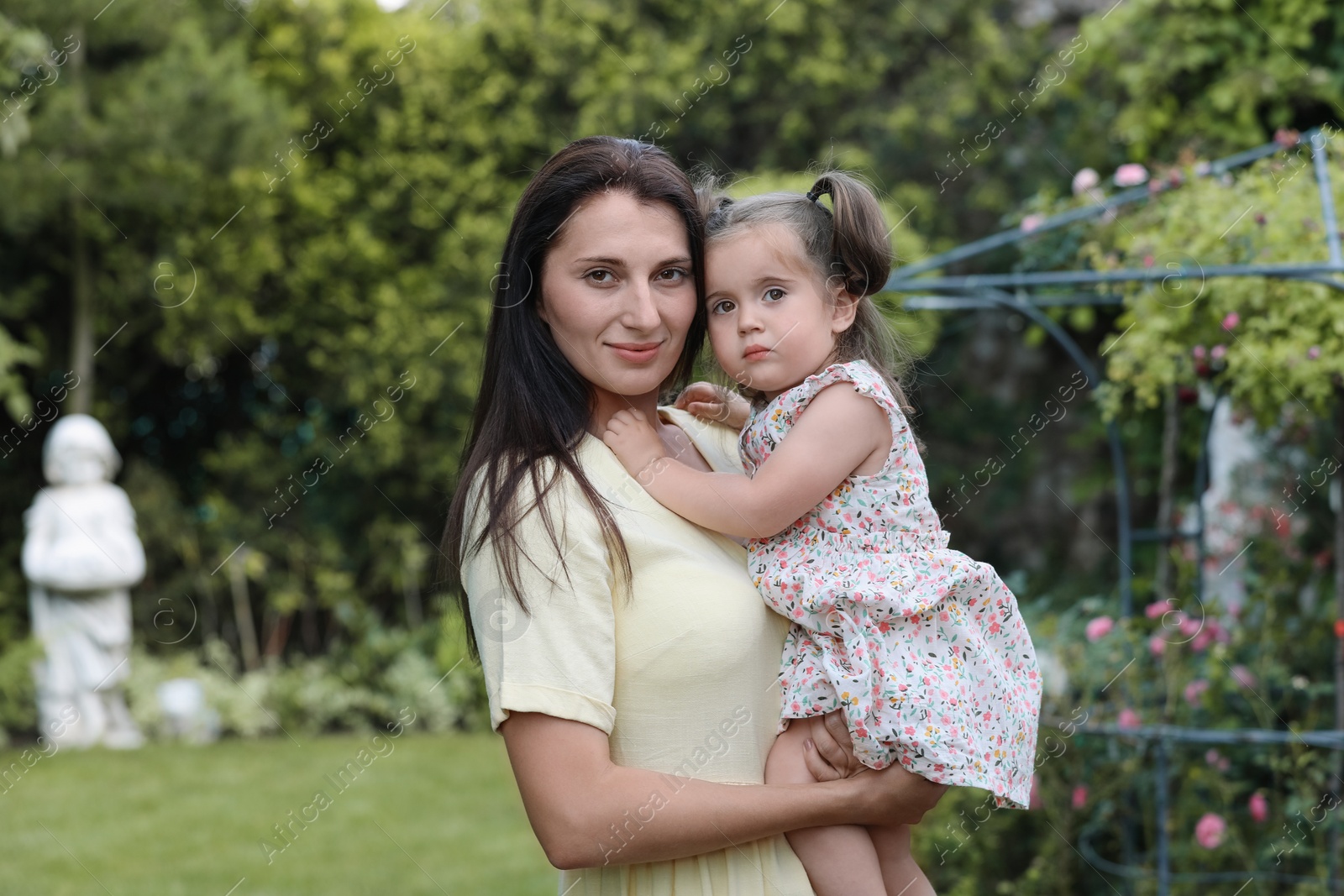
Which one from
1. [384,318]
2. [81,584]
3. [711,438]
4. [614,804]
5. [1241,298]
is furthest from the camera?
[384,318]

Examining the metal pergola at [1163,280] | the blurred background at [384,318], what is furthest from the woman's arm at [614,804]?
the blurred background at [384,318]

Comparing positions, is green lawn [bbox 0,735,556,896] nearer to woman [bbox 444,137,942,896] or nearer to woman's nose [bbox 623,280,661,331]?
woman [bbox 444,137,942,896]

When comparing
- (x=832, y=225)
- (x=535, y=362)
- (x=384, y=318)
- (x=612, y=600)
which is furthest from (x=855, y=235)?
(x=384, y=318)

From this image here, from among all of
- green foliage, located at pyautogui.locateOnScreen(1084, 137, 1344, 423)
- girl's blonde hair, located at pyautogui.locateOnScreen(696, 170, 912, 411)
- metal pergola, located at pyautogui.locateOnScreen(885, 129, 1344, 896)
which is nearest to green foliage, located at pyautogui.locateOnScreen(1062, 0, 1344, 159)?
metal pergola, located at pyautogui.locateOnScreen(885, 129, 1344, 896)

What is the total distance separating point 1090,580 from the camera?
261 inches

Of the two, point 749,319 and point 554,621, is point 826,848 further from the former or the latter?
point 749,319

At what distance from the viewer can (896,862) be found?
1770 mm

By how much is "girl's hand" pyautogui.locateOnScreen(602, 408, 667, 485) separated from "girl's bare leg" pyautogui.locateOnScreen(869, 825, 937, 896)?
0.59 meters

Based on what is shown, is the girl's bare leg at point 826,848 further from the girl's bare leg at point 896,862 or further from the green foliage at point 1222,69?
the green foliage at point 1222,69

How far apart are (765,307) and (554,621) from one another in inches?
22.1

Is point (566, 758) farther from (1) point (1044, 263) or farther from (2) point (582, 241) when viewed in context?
(1) point (1044, 263)

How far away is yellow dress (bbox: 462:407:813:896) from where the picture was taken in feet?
4.91

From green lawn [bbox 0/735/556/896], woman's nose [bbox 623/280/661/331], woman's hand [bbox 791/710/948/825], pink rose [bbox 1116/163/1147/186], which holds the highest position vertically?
woman's nose [bbox 623/280/661/331]

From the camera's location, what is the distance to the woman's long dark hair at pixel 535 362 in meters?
1.62
